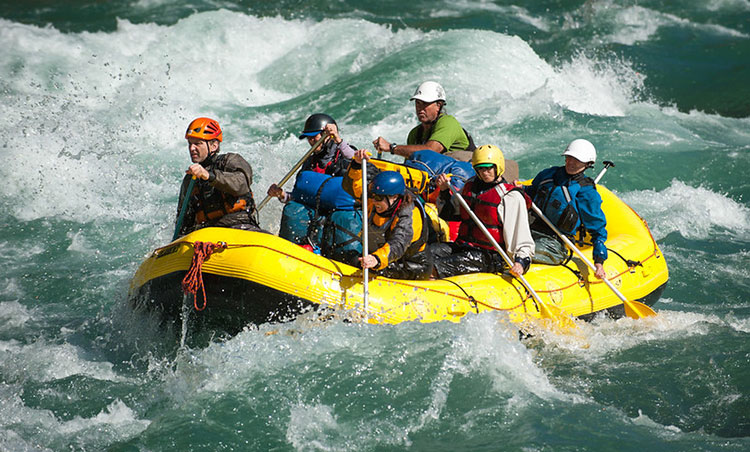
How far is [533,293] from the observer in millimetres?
6277

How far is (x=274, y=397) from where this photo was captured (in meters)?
5.26

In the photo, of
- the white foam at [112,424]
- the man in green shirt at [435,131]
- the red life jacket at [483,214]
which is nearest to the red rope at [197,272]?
the white foam at [112,424]

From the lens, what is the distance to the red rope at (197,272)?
17.6ft

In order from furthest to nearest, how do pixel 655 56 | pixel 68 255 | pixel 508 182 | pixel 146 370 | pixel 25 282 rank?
pixel 655 56 < pixel 68 255 < pixel 25 282 < pixel 508 182 < pixel 146 370

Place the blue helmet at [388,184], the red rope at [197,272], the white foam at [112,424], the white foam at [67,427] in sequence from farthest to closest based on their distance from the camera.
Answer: the blue helmet at [388,184] → the red rope at [197,272] → the white foam at [112,424] → the white foam at [67,427]

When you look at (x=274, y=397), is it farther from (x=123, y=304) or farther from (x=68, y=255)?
(x=68, y=255)

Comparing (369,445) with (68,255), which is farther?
(68,255)

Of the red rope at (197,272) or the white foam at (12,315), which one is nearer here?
the red rope at (197,272)

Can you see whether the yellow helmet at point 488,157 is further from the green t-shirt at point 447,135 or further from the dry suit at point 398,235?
the green t-shirt at point 447,135

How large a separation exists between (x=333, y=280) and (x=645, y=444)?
2.38 metres

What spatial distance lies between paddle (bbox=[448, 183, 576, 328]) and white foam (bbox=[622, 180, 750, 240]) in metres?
4.04

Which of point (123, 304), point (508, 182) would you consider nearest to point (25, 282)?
point (123, 304)

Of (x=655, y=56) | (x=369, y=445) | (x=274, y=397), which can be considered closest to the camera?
(x=369, y=445)

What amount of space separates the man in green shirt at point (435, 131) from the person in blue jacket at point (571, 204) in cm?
98
